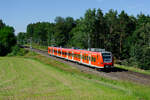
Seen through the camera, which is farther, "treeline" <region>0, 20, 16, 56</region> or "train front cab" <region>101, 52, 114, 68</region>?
"treeline" <region>0, 20, 16, 56</region>

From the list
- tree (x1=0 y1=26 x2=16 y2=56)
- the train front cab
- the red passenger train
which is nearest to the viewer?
the train front cab

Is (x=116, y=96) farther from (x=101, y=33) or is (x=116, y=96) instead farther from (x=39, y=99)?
(x=101, y=33)

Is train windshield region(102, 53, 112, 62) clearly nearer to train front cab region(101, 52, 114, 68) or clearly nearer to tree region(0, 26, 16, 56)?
train front cab region(101, 52, 114, 68)

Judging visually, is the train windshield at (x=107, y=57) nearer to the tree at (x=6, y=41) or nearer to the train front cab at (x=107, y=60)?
the train front cab at (x=107, y=60)

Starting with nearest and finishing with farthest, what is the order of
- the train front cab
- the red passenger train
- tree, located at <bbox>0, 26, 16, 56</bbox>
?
the train front cab
the red passenger train
tree, located at <bbox>0, 26, 16, 56</bbox>

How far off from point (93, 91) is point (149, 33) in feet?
172

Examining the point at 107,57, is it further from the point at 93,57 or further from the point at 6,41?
the point at 6,41

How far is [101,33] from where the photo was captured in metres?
76.9

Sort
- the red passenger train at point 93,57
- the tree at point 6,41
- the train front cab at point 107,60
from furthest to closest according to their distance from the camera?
1. the tree at point 6,41
2. the red passenger train at point 93,57
3. the train front cab at point 107,60

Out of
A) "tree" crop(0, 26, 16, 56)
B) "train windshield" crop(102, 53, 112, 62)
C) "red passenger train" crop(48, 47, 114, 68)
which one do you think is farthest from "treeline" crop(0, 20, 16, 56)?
"train windshield" crop(102, 53, 112, 62)

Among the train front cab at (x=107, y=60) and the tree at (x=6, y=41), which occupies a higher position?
the tree at (x=6, y=41)

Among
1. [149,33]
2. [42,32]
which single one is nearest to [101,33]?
[149,33]

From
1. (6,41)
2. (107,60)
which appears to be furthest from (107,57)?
(6,41)

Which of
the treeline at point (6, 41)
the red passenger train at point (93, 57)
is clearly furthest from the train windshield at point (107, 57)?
the treeline at point (6, 41)
